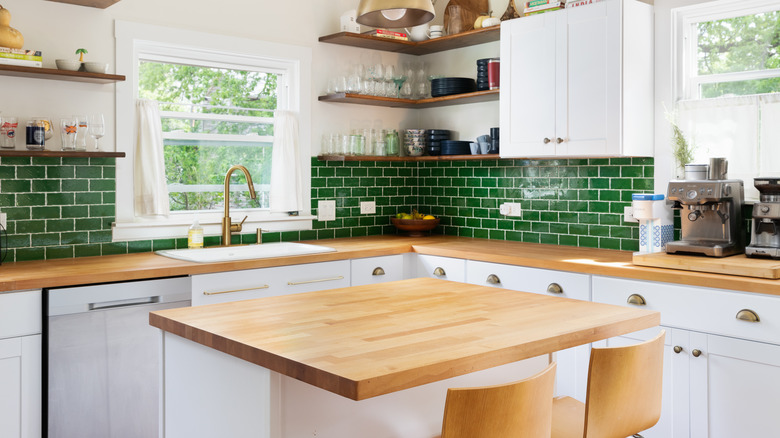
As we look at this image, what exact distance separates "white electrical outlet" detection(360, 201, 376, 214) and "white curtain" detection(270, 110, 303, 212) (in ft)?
2.07

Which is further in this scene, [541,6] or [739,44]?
[541,6]

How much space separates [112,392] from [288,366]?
192 centimetres

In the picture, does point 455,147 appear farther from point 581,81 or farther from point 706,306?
point 706,306

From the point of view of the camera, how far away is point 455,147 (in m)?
4.86

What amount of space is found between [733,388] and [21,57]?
140 inches

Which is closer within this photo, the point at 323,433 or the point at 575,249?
the point at 323,433

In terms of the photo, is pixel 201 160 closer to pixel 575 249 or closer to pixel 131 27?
pixel 131 27

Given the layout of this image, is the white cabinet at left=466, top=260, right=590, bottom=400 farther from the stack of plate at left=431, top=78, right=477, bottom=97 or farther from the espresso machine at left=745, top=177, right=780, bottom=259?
the stack of plate at left=431, top=78, right=477, bottom=97

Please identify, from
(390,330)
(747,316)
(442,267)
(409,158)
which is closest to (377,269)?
(442,267)

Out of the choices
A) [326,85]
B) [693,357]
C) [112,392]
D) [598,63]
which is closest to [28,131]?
[112,392]

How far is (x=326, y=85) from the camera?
4.83m

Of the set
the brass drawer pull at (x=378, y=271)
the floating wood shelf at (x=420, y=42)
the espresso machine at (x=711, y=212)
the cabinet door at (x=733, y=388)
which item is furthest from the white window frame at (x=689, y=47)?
the brass drawer pull at (x=378, y=271)

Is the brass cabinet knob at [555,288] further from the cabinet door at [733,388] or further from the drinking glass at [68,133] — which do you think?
the drinking glass at [68,133]

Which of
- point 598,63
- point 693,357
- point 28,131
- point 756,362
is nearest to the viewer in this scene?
Result: point 756,362
